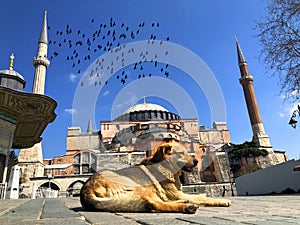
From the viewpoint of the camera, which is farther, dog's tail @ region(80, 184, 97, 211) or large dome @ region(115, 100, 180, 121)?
large dome @ region(115, 100, 180, 121)

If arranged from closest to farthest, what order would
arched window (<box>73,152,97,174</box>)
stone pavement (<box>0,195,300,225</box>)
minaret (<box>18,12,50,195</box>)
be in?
stone pavement (<box>0,195,300,225</box>), minaret (<box>18,12,50,195</box>), arched window (<box>73,152,97,174</box>)

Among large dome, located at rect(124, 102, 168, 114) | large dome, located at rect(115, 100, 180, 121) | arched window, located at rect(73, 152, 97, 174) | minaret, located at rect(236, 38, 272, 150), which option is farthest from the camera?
large dome, located at rect(124, 102, 168, 114)

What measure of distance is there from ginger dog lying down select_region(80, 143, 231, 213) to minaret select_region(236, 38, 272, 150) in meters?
34.3

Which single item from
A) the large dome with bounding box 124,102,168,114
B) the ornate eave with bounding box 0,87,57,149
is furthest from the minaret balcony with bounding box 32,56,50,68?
the large dome with bounding box 124,102,168,114

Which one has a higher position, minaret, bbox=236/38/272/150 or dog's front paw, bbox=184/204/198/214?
minaret, bbox=236/38/272/150

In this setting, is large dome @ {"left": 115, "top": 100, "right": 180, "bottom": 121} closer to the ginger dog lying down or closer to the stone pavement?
the ginger dog lying down

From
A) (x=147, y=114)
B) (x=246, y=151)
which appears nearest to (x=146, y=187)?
(x=246, y=151)

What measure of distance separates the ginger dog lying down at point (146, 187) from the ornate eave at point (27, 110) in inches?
426

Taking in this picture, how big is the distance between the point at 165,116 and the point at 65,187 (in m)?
24.6

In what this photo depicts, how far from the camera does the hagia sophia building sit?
2662cm

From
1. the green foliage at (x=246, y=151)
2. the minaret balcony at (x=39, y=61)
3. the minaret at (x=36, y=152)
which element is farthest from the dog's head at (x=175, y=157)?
the green foliage at (x=246, y=151)

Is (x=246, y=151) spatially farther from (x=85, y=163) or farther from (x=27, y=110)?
(x=27, y=110)

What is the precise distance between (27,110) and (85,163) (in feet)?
71.6

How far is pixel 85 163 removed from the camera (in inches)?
1329
